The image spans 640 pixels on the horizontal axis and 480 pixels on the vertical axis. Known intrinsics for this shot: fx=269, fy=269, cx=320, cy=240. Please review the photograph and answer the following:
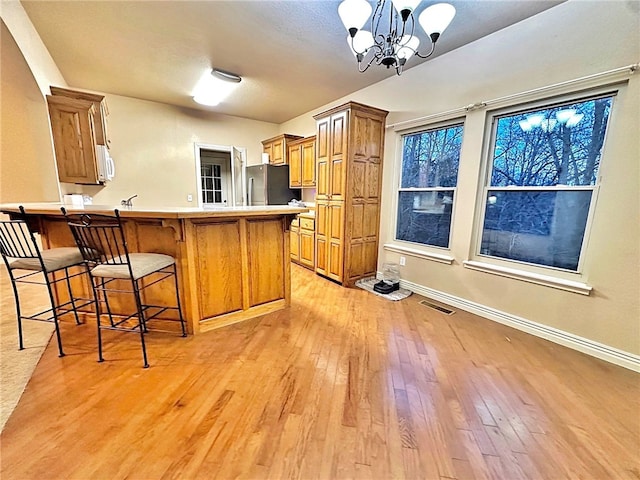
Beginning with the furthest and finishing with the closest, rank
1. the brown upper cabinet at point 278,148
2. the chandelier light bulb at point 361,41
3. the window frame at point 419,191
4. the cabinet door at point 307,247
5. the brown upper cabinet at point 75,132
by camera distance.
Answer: the brown upper cabinet at point 278,148
the cabinet door at point 307,247
the brown upper cabinet at point 75,132
the window frame at point 419,191
the chandelier light bulb at point 361,41

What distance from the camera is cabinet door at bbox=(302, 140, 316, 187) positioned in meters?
4.49

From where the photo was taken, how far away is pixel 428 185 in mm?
3340

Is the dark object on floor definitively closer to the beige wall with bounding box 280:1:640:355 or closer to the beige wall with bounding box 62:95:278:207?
the beige wall with bounding box 280:1:640:355

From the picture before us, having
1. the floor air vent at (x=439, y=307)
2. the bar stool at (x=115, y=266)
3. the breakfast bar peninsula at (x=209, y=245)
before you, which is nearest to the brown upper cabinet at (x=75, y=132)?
the breakfast bar peninsula at (x=209, y=245)

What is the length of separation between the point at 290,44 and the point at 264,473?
3451mm

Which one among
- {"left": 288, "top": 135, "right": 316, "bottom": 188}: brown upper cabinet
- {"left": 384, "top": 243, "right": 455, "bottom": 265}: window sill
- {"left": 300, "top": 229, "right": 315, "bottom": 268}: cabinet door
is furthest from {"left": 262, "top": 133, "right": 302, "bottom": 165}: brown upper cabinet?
{"left": 384, "top": 243, "right": 455, "bottom": 265}: window sill

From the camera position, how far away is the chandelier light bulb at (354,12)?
1.63 meters

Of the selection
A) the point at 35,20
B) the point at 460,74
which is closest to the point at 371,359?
the point at 460,74

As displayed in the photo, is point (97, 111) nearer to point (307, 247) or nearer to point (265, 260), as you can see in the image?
point (265, 260)

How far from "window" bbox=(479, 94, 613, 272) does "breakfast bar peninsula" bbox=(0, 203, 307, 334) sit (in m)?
2.09

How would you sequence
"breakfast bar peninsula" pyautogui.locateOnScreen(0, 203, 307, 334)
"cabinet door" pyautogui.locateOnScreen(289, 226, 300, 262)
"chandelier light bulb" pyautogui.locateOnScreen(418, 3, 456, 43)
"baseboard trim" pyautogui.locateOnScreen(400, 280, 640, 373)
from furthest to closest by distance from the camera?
"cabinet door" pyautogui.locateOnScreen(289, 226, 300, 262) → "breakfast bar peninsula" pyautogui.locateOnScreen(0, 203, 307, 334) → "baseboard trim" pyautogui.locateOnScreen(400, 280, 640, 373) → "chandelier light bulb" pyautogui.locateOnScreen(418, 3, 456, 43)

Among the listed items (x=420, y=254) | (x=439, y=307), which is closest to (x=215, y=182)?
(x=420, y=254)

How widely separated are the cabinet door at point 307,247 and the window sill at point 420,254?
3.79 feet

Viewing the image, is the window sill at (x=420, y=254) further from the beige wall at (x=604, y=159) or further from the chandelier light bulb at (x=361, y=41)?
the chandelier light bulb at (x=361, y=41)
